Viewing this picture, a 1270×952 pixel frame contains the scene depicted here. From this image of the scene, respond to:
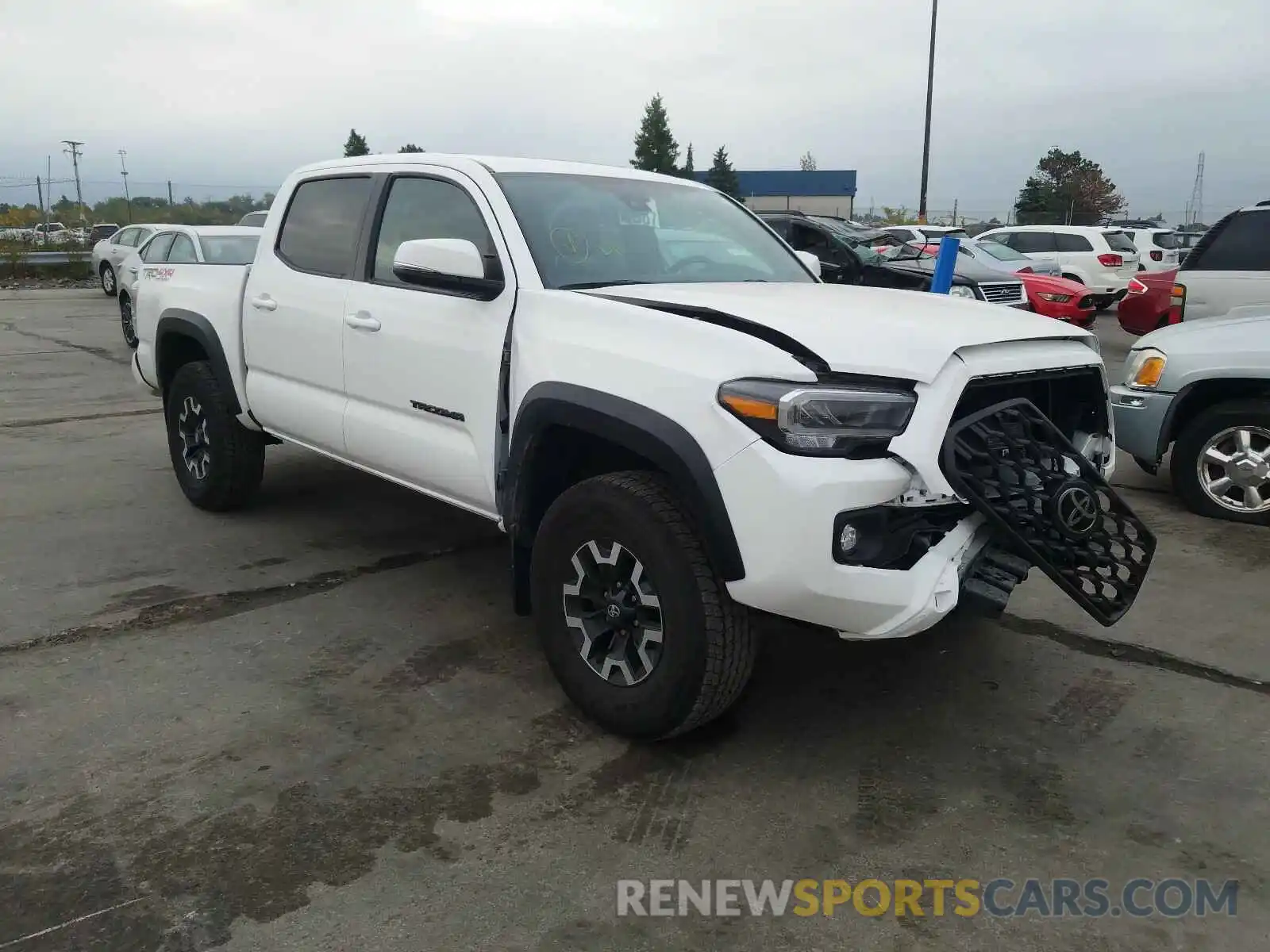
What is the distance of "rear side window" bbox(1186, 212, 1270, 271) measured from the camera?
25.4ft

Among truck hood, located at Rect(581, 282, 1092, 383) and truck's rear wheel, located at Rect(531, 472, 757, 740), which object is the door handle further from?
truck's rear wheel, located at Rect(531, 472, 757, 740)

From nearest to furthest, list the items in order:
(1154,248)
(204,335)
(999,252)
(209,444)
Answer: (204,335) → (209,444) → (999,252) → (1154,248)

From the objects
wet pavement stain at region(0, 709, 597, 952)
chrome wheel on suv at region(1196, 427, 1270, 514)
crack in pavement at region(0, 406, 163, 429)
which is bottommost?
wet pavement stain at region(0, 709, 597, 952)

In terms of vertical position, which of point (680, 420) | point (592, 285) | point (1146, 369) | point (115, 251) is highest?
point (592, 285)

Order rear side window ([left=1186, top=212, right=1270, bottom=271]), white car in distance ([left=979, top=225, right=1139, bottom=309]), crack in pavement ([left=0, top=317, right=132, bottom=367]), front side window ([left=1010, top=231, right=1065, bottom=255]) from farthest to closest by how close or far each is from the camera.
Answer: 1. front side window ([left=1010, top=231, right=1065, bottom=255])
2. white car in distance ([left=979, top=225, right=1139, bottom=309])
3. crack in pavement ([left=0, top=317, right=132, bottom=367])
4. rear side window ([left=1186, top=212, right=1270, bottom=271])

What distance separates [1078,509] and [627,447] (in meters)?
1.32

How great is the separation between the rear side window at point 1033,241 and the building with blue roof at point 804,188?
177 ft

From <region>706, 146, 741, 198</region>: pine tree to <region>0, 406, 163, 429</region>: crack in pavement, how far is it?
5807cm

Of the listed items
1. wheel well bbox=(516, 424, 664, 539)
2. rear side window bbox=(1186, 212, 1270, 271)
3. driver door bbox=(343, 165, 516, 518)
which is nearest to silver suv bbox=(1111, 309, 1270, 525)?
rear side window bbox=(1186, 212, 1270, 271)

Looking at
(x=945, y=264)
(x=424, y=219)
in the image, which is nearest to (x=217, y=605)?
(x=424, y=219)

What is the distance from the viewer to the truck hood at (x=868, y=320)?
2844 millimetres

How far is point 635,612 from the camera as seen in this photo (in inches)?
124

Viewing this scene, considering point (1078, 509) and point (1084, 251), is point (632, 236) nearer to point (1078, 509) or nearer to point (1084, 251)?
point (1078, 509)

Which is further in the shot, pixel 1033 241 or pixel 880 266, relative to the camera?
pixel 1033 241
